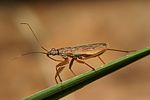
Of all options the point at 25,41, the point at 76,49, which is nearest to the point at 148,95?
the point at 25,41

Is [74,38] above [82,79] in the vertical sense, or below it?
below

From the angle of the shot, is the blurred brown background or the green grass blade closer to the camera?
the green grass blade

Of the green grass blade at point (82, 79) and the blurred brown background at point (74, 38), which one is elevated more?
the green grass blade at point (82, 79)

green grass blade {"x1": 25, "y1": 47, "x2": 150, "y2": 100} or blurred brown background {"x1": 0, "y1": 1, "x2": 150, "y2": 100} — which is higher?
green grass blade {"x1": 25, "y1": 47, "x2": 150, "y2": 100}

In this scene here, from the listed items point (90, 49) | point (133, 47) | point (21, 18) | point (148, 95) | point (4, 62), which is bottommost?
point (148, 95)

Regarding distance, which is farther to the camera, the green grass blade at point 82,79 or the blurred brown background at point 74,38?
the blurred brown background at point 74,38

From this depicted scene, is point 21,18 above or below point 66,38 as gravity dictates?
above

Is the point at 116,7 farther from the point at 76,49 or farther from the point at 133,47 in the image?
the point at 76,49

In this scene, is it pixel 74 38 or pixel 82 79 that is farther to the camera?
pixel 74 38
